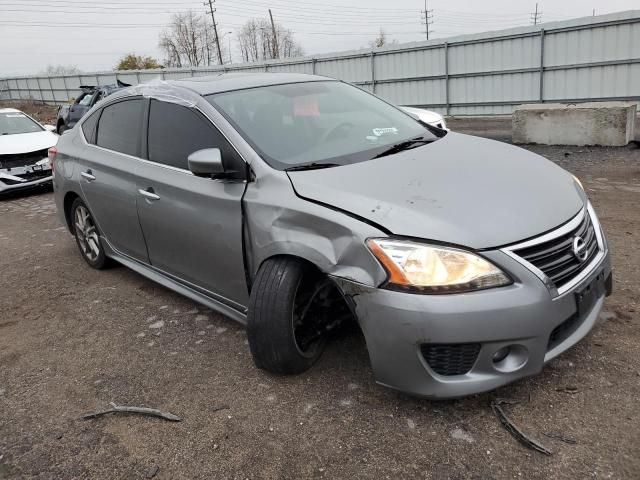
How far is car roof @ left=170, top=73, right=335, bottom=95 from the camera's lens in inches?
143

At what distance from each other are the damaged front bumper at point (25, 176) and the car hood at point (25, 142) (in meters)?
0.26

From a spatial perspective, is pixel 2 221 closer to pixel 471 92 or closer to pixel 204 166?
pixel 204 166

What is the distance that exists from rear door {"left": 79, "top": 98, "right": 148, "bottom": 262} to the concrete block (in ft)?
26.4

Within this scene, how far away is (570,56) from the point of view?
44.1ft

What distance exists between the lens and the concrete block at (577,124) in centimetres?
930

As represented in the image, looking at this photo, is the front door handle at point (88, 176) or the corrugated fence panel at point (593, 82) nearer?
the front door handle at point (88, 176)

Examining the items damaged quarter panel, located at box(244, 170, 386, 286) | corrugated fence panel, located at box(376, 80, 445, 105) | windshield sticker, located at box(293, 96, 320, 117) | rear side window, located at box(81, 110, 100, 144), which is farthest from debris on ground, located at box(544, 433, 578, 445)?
corrugated fence panel, located at box(376, 80, 445, 105)

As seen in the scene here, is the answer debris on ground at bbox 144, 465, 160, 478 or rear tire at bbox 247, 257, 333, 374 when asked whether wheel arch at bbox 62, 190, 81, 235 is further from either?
debris on ground at bbox 144, 465, 160, 478

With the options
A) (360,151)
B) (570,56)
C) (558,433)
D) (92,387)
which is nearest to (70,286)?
(92,387)

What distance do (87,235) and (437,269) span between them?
12.2 feet

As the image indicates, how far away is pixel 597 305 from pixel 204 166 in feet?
7.11

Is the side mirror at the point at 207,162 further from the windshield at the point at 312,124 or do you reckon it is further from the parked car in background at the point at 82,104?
the parked car in background at the point at 82,104

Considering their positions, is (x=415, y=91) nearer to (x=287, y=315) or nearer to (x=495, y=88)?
(x=495, y=88)

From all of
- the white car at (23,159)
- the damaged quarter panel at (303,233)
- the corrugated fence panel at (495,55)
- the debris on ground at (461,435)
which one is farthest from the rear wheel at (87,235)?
the corrugated fence panel at (495,55)
